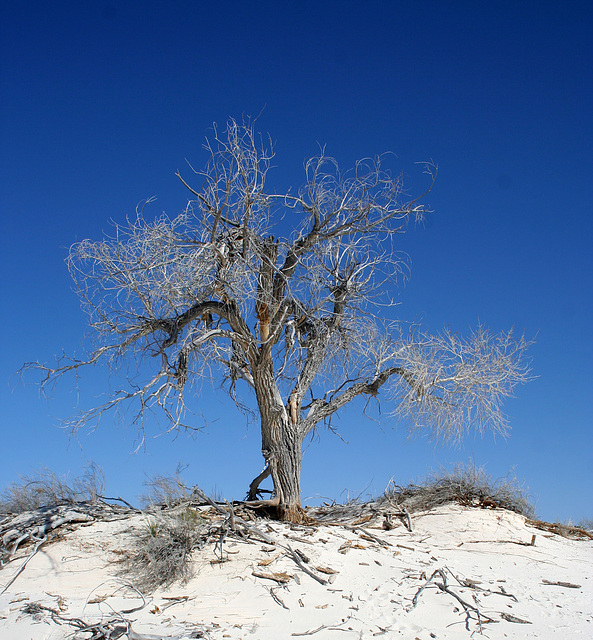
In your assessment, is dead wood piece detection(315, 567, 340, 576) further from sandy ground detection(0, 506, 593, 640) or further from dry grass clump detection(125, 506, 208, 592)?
dry grass clump detection(125, 506, 208, 592)

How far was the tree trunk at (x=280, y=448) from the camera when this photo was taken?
34.0 ft

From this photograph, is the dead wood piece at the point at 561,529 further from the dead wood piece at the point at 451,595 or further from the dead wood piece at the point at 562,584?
the dead wood piece at the point at 451,595

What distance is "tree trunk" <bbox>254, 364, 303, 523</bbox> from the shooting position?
34.0 feet

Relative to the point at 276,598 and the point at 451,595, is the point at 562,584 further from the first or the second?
the point at 276,598

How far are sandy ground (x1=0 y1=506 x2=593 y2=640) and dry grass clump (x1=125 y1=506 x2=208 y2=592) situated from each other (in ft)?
0.56

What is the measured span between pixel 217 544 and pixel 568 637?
179 inches

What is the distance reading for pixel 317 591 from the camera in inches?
281

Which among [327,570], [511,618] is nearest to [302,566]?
[327,570]

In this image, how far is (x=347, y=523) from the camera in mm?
10492

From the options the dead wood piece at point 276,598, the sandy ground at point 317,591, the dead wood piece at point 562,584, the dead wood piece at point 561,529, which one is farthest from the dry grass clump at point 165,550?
the dead wood piece at point 561,529

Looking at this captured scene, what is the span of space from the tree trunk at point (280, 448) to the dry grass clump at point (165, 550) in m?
2.15

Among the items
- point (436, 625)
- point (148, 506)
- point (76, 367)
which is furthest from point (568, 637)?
point (76, 367)

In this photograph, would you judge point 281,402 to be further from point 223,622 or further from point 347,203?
point 223,622

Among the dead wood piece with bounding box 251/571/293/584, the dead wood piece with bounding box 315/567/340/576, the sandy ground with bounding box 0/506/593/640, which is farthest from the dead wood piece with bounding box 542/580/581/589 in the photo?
the dead wood piece with bounding box 251/571/293/584
